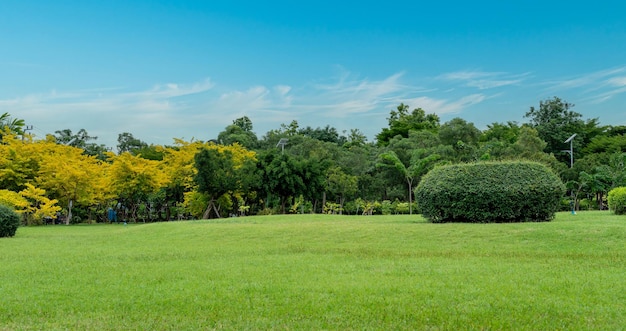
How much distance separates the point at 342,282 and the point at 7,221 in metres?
14.3

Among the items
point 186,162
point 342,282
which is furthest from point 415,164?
point 342,282

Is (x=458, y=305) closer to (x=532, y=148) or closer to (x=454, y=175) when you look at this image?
(x=454, y=175)

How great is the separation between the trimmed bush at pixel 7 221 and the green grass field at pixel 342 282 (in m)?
4.89

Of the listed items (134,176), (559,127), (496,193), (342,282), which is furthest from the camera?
(559,127)

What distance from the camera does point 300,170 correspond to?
28.8 meters

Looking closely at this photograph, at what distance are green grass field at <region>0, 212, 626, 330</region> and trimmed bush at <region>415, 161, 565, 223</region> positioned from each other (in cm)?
127

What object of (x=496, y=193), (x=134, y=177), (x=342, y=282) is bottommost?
(x=342, y=282)

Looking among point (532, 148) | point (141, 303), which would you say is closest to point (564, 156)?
point (532, 148)

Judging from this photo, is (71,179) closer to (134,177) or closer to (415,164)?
(134,177)

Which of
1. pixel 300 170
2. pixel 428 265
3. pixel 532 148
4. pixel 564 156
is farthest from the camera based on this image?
pixel 564 156

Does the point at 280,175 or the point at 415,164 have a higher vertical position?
the point at 415,164

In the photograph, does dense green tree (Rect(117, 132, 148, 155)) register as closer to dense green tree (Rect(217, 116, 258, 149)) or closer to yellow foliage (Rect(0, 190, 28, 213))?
dense green tree (Rect(217, 116, 258, 149))

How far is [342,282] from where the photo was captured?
7.43 m

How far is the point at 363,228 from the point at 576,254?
5.77 meters
